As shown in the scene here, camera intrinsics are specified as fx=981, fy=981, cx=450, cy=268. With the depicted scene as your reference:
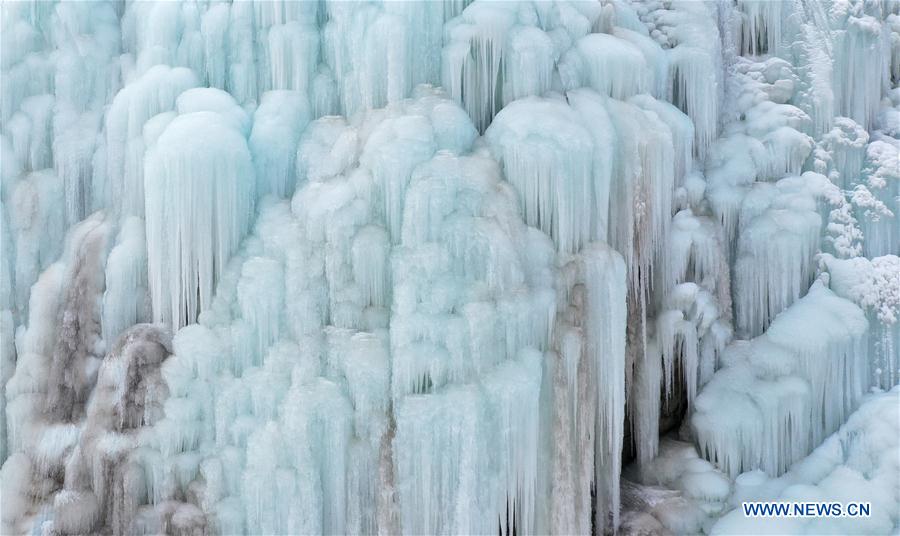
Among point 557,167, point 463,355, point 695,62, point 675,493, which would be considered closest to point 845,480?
point 675,493

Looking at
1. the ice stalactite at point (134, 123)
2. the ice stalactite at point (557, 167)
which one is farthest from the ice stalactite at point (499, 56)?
the ice stalactite at point (134, 123)

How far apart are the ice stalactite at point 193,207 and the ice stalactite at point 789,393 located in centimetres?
352

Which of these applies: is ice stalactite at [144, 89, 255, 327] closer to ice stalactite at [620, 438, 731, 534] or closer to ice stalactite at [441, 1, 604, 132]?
ice stalactite at [441, 1, 604, 132]

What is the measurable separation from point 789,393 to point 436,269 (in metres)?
2.72

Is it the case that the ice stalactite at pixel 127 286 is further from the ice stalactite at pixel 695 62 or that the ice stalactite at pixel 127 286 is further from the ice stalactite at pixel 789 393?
the ice stalactite at pixel 789 393

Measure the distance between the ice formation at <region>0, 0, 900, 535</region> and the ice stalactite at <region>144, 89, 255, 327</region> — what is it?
20 mm

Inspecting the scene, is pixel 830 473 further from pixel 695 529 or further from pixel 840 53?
pixel 840 53

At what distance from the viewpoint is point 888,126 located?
7.76m

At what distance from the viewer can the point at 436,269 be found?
19.5 ft

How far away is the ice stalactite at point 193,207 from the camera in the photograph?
6.20 m

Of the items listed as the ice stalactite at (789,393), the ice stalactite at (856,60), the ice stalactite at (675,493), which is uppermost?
the ice stalactite at (856,60)

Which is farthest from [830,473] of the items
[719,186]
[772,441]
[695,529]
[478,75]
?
[478,75]

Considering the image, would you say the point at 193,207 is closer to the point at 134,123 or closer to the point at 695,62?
the point at 134,123

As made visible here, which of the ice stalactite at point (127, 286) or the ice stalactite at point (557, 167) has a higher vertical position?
the ice stalactite at point (557, 167)
